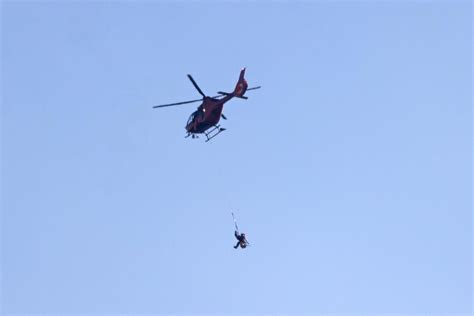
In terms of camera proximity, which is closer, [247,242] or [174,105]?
[247,242]

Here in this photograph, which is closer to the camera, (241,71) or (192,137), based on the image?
(241,71)

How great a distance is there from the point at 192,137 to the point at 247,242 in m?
11.4

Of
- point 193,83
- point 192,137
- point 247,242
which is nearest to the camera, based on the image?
point 247,242

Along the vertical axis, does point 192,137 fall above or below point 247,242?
above

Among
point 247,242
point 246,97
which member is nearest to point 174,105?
point 246,97

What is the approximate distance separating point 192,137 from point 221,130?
11.3ft

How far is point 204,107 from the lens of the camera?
51.7 meters

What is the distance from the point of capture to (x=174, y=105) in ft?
164

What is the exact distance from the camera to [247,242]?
46.4 meters

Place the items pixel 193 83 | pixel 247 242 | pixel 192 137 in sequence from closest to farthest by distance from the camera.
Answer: pixel 247 242
pixel 193 83
pixel 192 137

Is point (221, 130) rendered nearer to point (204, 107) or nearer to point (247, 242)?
point (204, 107)

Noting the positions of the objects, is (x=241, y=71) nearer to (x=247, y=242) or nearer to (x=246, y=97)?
(x=246, y=97)

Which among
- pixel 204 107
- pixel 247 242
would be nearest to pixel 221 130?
pixel 204 107

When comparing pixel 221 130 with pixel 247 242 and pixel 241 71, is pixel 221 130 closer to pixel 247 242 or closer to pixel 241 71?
pixel 241 71
